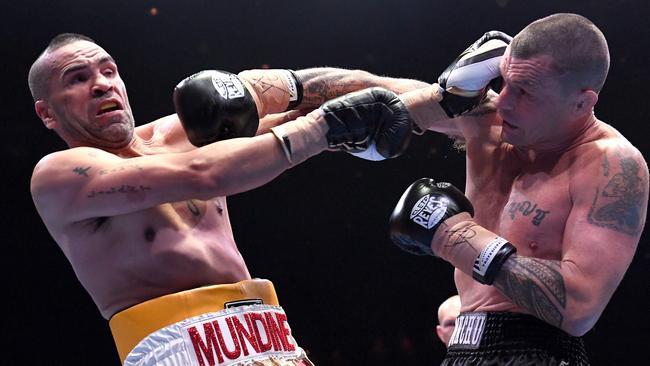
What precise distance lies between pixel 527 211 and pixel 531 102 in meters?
0.30

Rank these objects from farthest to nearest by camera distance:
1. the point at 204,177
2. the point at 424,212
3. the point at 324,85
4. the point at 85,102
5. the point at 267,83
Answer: the point at 324,85, the point at 267,83, the point at 85,102, the point at 424,212, the point at 204,177

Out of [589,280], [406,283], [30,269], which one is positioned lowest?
[406,283]

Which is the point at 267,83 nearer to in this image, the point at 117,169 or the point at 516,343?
the point at 117,169

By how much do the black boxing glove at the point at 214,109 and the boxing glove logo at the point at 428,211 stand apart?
518 millimetres

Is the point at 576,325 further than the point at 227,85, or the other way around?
the point at 227,85

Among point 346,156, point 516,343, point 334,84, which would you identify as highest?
point 334,84

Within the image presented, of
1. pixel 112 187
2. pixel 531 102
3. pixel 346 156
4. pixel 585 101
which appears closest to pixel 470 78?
pixel 531 102

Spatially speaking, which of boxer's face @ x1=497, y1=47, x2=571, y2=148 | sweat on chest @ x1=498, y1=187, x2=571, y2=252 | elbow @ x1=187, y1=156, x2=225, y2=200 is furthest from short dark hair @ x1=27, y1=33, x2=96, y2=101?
sweat on chest @ x1=498, y1=187, x2=571, y2=252

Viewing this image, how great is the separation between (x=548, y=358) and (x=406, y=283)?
259cm

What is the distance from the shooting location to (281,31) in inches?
187

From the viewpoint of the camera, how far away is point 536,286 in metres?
2.11

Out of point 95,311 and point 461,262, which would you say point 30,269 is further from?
point 461,262

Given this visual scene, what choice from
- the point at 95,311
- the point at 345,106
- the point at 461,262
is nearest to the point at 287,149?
the point at 345,106

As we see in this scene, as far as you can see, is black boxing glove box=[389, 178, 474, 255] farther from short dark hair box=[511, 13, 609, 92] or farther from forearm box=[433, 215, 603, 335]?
short dark hair box=[511, 13, 609, 92]
